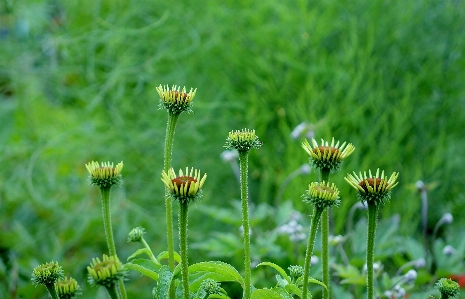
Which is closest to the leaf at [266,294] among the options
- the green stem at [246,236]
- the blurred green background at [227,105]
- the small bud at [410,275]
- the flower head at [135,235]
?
the green stem at [246,236]

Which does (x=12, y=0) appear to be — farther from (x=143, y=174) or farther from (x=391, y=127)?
(x=391, y=127)

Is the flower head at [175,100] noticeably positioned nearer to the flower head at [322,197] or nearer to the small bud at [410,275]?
the flower head at [322,197]

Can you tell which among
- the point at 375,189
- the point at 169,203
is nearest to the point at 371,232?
the point at 375,189

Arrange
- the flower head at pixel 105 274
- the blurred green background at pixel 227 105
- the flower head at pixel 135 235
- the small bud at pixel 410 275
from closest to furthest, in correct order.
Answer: the flower head at pixel 105 274
the flower head at pixel 135 235
the small bud at pixel 410 275
the blurred green background at pixel 227 105

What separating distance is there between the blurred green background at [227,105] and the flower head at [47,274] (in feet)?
2.34

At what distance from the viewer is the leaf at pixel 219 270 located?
0.35 metres

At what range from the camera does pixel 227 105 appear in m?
1.25

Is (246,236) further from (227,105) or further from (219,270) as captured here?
(227,105)

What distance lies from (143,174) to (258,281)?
809 millimetres

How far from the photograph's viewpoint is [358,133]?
1205 mm

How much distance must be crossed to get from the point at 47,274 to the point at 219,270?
0.36 feet

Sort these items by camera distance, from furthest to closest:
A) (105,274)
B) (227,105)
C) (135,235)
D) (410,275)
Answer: (227,105), (410,275), (135,235), (105,274)

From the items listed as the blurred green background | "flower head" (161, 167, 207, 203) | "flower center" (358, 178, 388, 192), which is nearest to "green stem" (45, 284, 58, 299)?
"flower head" (161, 167, 207, 203)

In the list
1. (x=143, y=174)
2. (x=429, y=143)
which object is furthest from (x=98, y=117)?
(x=429, y=143)
